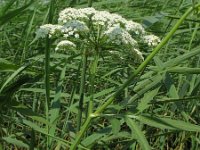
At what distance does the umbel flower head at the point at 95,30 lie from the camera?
3.73ft

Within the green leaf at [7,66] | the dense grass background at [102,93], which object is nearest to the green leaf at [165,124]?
the dense grass background at [102,93]

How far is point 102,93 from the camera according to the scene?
A: 152 centimetres

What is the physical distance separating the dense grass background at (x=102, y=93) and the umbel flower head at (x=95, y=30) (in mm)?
76

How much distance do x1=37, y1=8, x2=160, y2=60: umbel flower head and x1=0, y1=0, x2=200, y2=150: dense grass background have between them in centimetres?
8

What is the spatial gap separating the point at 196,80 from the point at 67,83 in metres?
0.62

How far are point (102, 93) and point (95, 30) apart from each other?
35 centimetres

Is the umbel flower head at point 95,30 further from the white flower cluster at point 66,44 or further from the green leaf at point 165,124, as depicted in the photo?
the green leaf at point 165,124

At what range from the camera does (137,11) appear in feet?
8.99

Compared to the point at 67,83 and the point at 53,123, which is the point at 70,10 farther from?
the point at 67,83

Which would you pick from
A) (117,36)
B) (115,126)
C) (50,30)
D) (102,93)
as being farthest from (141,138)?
(102,93)

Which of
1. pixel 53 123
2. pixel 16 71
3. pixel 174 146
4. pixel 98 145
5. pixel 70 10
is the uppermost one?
pixel 70 10

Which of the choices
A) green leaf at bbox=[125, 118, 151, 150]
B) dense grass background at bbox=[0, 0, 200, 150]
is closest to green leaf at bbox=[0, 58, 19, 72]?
dense grass background at bbox=[0, 0, 200, 150]

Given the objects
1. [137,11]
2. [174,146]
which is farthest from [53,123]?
[137,11]

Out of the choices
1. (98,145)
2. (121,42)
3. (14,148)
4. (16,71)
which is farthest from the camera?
(14,148)
